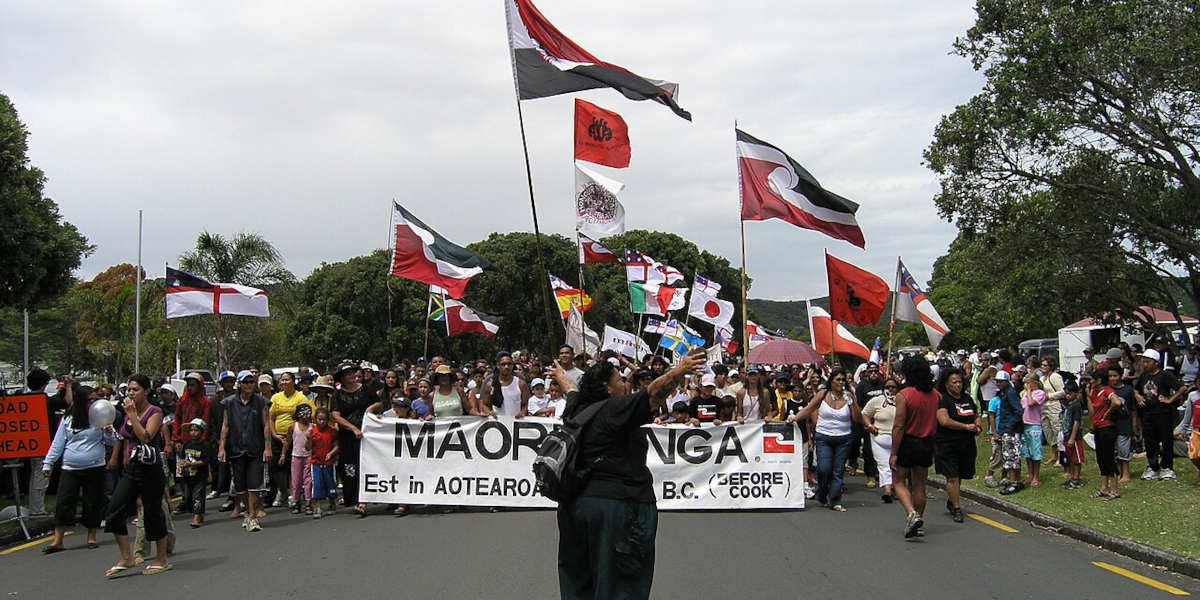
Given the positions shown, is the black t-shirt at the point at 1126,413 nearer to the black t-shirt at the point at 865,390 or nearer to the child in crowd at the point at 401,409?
the black t-shirt at the point at 865,390

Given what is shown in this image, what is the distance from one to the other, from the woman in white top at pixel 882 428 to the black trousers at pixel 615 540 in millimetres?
8439

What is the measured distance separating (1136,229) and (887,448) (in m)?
12.0

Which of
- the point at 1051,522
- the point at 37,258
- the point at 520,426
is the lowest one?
the point at 1051,522

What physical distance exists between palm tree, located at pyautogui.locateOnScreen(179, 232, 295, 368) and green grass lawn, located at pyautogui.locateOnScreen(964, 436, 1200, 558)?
2799 cm

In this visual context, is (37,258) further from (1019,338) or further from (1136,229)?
(1019,338)

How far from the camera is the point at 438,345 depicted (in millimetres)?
54000

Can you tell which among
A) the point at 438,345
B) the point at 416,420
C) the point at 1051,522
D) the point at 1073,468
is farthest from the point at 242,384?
the point at 438,345

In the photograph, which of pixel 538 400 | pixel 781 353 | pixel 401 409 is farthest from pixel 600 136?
pixel 781 353

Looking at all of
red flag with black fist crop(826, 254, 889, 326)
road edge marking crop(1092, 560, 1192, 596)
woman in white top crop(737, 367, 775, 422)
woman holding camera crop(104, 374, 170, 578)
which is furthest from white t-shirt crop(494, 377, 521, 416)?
road edge marking crop(1092, 560, 1192, 596)

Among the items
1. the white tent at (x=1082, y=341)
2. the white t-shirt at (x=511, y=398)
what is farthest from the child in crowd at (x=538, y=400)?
the white tent at (x=1082, y=341)

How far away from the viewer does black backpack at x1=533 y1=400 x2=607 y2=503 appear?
500cm

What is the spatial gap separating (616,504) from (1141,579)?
17.3ft

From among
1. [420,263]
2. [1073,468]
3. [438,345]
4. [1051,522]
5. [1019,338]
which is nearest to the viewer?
[1051,522]

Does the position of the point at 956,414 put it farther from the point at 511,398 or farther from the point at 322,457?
the point at 322,457
